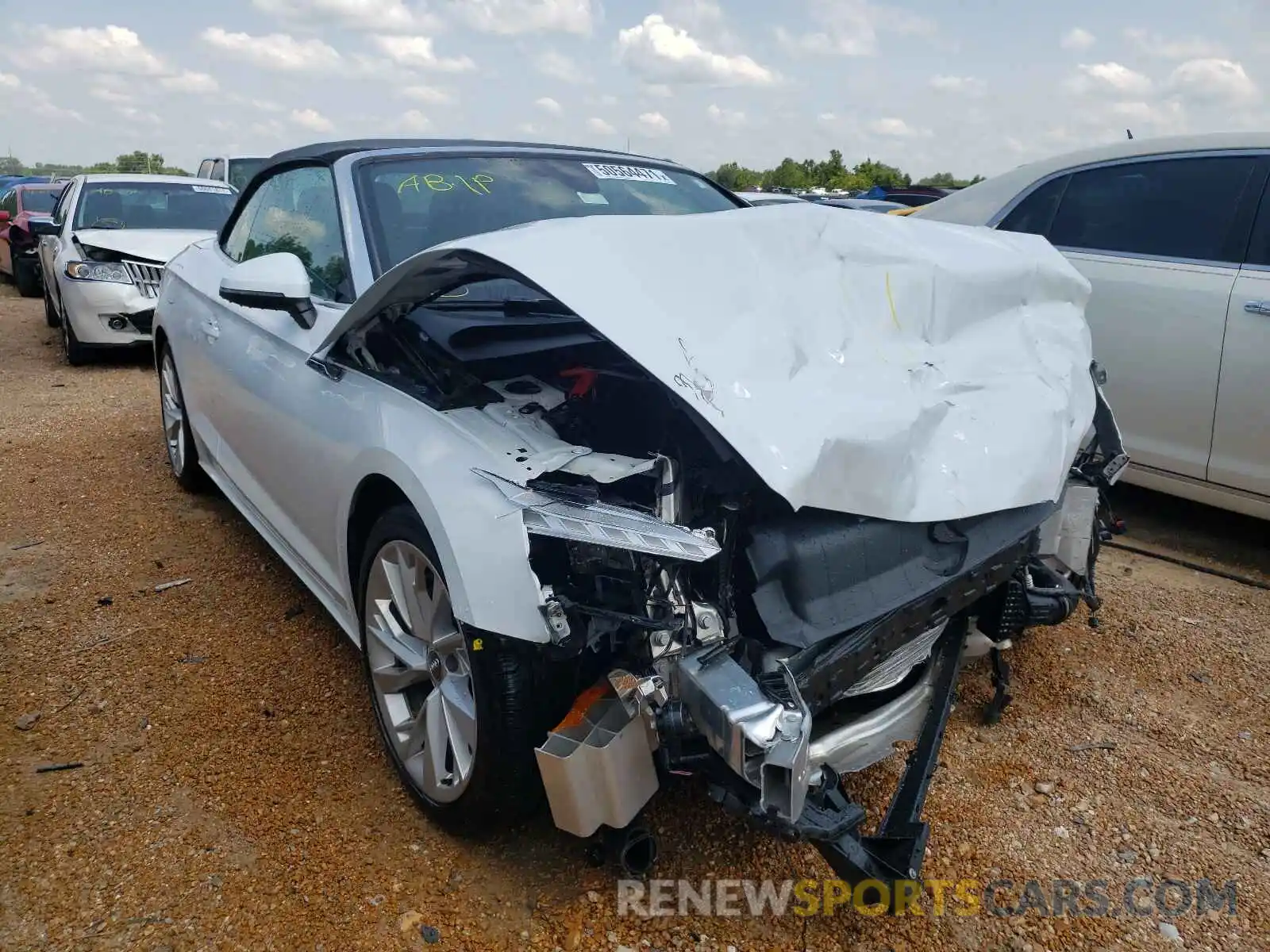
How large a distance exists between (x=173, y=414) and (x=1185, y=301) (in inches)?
189

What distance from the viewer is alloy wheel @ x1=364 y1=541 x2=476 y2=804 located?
7.03ft

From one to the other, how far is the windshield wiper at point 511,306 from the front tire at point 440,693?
25.3 inches

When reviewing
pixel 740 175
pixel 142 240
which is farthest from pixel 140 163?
pixel 142 240

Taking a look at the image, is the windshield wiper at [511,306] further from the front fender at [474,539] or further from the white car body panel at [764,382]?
the front fender at [474,539]

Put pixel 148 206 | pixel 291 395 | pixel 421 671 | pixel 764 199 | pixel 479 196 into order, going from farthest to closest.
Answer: pixel 148 206, pixel 764 199, pixel 479 196, pixel 291 395, pixel 421 671

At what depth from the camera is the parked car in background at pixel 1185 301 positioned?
3719 mm

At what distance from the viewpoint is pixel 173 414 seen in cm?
469

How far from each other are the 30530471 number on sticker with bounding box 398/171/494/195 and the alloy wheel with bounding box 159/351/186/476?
2.10 metres

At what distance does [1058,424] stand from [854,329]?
60 cm

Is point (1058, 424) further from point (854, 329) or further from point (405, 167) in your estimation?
point (405, 167)

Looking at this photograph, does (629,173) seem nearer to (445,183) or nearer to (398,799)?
(445,183)

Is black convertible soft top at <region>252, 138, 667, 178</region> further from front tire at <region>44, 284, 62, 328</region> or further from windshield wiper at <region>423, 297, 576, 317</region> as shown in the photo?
front tire at <region>44, 284, 62, 328</region>

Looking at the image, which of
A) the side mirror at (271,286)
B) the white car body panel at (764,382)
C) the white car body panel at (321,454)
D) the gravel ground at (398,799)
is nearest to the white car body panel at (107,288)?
the white car body panel at (321,454)

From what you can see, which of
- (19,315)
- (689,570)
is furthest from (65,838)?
(19,315)
